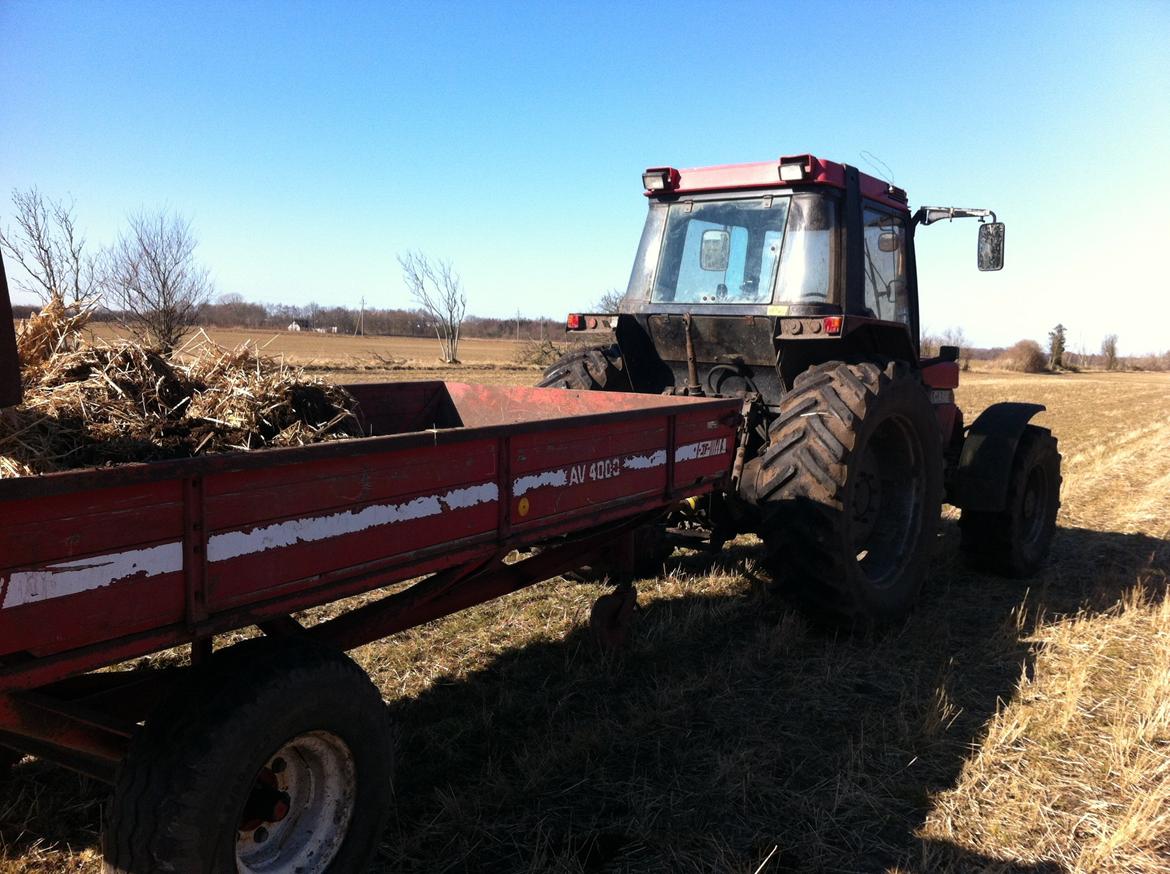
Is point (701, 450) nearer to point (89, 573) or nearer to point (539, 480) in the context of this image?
point (539, 480)

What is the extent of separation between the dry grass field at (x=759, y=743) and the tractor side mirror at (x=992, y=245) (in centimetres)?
211

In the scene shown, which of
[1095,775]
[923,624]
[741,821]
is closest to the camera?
[741,821]

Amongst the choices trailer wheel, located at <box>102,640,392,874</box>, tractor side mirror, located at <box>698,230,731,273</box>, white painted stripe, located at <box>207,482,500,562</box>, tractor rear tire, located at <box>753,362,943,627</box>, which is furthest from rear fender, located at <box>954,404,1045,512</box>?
trailer wheel, located at <box>102,640,392,874</box>

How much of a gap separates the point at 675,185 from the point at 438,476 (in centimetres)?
342

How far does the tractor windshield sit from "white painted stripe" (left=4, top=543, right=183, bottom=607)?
3740 millimetres

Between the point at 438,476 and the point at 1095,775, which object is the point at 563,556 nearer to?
the point at 438,476

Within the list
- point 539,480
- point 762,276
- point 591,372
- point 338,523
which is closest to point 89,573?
point 338,523

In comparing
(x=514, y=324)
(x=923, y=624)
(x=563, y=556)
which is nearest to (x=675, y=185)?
(x=563, y=556)

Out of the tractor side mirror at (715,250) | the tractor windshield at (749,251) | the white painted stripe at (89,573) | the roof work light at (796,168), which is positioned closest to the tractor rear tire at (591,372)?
the tractor windshield at (749,251)

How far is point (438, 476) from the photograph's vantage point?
105 inches

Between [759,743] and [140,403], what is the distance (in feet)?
8.69

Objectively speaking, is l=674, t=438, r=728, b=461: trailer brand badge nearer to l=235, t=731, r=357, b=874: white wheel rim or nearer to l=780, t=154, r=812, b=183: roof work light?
l=780, t=154, r=812, b=183: roof work light

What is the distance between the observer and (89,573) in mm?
1864

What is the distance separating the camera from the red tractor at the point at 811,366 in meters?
4.37
